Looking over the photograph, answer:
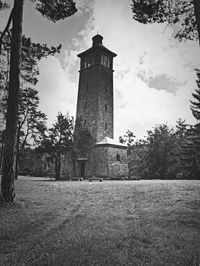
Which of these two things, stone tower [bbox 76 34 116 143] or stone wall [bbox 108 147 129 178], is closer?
stone wall [bbox 108 147 129 178]

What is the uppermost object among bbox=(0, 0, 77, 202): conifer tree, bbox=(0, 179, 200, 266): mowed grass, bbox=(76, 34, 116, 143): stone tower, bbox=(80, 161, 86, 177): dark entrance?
bbox=(76, 34, 116, 143): stone tower

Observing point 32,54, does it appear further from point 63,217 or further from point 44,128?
point 44,128

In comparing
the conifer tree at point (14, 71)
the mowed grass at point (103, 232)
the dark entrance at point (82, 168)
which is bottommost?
the mowed grass at point (103, 232)

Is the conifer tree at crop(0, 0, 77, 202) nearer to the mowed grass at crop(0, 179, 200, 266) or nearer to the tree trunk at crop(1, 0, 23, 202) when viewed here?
the tree trunk at crop(1, 0, 23, 202)

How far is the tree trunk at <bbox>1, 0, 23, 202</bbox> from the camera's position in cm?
859

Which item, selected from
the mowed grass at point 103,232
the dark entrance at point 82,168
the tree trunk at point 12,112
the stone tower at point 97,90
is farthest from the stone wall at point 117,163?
the tree trunk at point 12,112

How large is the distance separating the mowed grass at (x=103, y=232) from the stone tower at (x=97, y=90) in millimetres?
22463

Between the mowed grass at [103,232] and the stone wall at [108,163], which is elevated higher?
the stone wall at [108,163]

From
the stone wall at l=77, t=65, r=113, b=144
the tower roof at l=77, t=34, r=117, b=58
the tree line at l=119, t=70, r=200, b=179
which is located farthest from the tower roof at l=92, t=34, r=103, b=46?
the tree line at l=119, t=70, r=200, b=179

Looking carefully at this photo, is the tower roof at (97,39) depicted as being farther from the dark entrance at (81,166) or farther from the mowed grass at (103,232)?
the mowed grass at (103,232)

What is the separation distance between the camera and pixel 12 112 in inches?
355

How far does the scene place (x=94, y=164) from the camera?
2964 centimetres

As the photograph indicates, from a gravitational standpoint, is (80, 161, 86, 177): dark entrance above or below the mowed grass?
above

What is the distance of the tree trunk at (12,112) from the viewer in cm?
859
